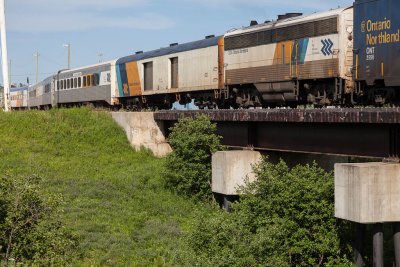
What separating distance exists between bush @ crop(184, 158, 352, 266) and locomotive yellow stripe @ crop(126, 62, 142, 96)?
21.9 m

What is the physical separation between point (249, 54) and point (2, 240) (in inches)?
648

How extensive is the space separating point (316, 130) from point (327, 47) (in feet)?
18.4

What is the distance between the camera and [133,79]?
147 ft

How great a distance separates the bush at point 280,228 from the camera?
1959 cm

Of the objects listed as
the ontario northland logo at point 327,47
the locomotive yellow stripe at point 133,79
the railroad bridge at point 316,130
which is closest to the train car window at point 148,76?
the locomotive yellow stripe at point 133,79

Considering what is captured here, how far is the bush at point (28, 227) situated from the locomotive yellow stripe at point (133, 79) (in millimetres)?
23696

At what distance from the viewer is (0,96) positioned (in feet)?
270

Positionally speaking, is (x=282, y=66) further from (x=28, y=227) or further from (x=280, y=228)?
(x=28, y=227)

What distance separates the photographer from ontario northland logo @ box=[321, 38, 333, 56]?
27750mm

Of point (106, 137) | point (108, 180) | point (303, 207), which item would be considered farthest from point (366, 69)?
point (106, 137)

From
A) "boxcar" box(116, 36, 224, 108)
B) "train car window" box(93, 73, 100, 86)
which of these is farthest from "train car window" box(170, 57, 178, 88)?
"train car window" box(93, 73, 100, 86)

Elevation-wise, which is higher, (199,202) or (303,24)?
(303,24)

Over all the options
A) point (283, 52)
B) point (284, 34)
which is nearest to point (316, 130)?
point (283, 52)

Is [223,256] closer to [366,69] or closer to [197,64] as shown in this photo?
[366,69]
